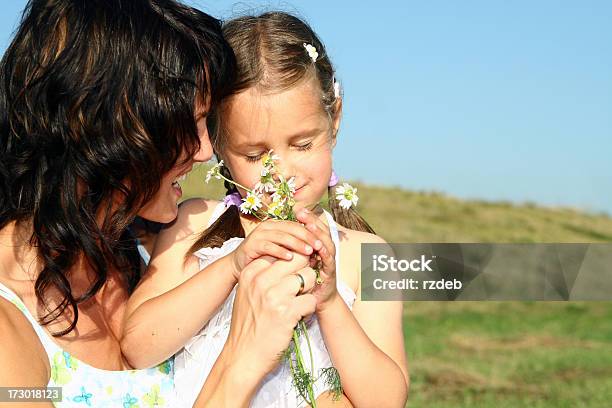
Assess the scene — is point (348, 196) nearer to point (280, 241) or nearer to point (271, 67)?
point (280, 241)

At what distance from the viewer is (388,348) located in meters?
3.85

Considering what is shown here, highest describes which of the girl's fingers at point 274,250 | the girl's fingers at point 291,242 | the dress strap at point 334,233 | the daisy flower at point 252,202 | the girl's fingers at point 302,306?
the daisy flower at point 252,202

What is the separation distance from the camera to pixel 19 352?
3.07 metres

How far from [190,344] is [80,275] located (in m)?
0.55

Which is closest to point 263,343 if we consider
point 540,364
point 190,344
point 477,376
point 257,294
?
point 257,294

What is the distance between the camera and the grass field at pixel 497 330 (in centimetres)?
1216

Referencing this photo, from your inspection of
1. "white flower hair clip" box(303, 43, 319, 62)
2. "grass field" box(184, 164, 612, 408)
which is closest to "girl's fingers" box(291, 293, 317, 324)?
"white flower hair clip" box(303, 43, 319, 62)

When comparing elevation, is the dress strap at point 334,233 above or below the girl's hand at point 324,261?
below

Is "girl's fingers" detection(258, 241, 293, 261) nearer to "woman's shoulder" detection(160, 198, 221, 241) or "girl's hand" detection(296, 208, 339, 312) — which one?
"girl's hand" detection(296, 208, 339, 312)

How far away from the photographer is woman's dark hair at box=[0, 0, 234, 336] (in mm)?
3314

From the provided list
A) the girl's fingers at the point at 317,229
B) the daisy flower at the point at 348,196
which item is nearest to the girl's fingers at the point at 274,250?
the girl's fingers at the point at 317,229

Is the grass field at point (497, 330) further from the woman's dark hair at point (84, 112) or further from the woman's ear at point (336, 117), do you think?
the woman's dark hair at point (84, 112)

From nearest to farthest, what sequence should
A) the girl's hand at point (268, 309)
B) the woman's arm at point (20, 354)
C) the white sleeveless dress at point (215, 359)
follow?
1. the woman's arm at point (20, 354)
2. the girl's hand at point (268, 309)
3. the white sleeveless dress at point (215, 359)

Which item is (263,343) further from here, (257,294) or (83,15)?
(83,15)
